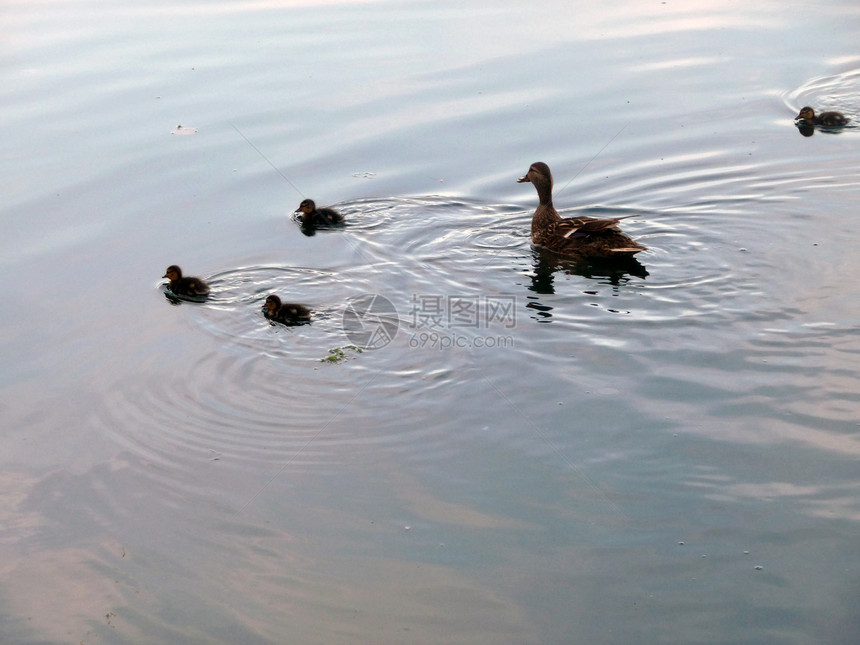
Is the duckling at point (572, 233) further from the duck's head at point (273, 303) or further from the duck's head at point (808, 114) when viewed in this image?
the duck's head at point (808, 114)

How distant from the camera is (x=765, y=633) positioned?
399 cm

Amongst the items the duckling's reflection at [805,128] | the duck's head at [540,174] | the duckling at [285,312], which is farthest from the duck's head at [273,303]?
the duckling's reflection at [805,128]

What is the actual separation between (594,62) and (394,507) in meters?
9.23

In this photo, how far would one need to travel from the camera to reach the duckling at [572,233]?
7.72 meters

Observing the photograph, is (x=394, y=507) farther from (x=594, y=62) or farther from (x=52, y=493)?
(x=594, y=62)

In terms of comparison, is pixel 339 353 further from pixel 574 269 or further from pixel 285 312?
pixel 574 269

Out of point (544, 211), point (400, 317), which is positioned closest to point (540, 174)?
point (544, 211)

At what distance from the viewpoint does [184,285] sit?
24.2 ft

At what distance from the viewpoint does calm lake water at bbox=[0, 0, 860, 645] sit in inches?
174

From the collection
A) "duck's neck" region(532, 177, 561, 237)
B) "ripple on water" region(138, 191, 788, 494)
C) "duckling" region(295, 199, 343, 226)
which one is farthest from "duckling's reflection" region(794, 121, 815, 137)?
"duckling" region(295, 199, 343, 226)

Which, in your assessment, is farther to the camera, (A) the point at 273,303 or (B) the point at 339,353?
(A) the point at 273,303

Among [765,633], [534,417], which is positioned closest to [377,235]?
[534,417]

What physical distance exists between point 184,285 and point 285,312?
1.00 metres

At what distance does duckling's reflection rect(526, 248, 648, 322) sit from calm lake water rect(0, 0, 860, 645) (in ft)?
0.12
